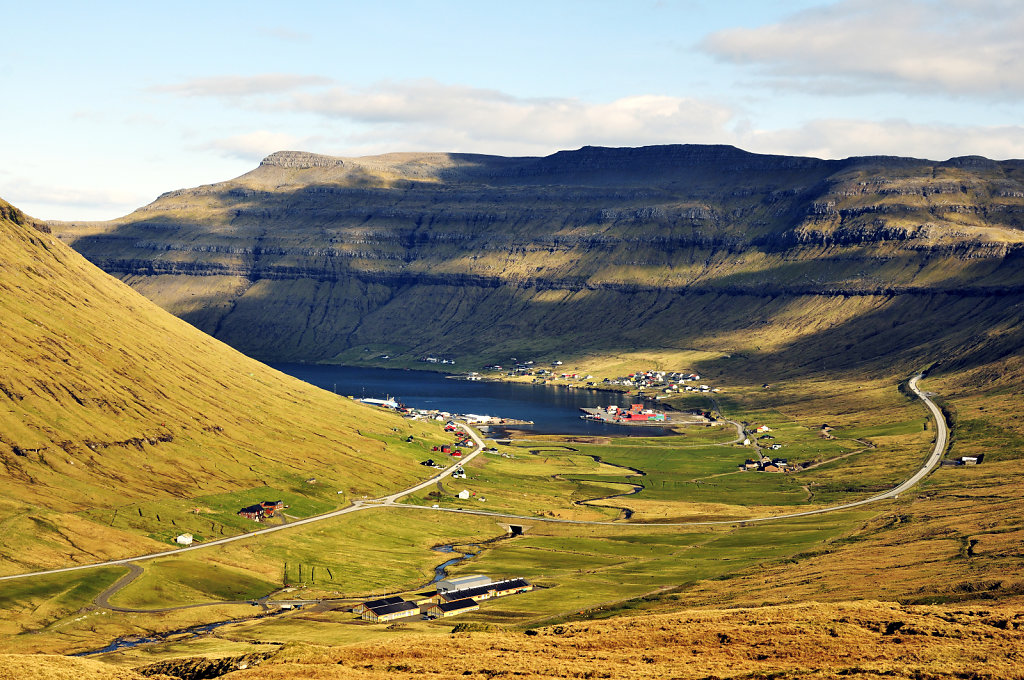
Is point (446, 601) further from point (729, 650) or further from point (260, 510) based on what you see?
point (260, 510)

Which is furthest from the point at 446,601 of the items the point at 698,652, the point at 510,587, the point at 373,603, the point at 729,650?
the point at 729,650

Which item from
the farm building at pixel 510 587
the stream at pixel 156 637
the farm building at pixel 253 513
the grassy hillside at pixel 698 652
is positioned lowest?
the farm building at pixel 510 587

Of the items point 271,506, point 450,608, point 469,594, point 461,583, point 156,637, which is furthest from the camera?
point 271,506

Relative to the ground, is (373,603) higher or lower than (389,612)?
lower

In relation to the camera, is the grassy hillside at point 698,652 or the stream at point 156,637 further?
the stream at point 156,637

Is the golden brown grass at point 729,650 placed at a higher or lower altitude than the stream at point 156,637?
higher

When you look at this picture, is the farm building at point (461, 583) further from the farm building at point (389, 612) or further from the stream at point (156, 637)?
the stream at point (156, 637)

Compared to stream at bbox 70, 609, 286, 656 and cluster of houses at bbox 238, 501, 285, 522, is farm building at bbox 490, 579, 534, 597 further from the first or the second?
cluster of houses at bbox 238, 501, 285, 522

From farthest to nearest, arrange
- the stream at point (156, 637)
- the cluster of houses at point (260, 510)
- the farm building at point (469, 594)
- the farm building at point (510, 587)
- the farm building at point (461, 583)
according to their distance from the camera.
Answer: the cluster of houses at point (260, 510), the farm building at point (510, 587), the farm building at point (461, 583), the farm building at point (469, 594), the stream at point (156, 637)

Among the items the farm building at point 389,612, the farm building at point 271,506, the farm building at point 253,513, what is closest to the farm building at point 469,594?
the farm building at point 389,612
